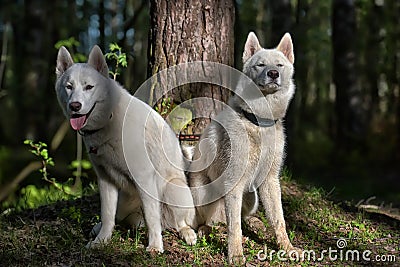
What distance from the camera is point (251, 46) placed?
13.2ft

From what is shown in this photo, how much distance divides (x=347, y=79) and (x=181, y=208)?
27.4ft

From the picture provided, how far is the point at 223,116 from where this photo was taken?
389 centimetres

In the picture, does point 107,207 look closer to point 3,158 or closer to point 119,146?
point 119,146

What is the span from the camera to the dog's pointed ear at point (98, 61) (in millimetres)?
3693

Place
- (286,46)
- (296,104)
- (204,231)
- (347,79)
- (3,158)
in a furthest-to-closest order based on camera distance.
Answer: (296,104) → (347,79) → (3,158) → (204,231) → (286,46)

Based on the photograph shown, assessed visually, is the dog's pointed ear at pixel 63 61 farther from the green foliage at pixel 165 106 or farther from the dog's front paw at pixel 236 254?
the dog's front paw at pixel 236 254

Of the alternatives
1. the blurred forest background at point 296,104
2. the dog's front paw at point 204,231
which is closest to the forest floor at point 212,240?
the dog's front paw at point 204,231

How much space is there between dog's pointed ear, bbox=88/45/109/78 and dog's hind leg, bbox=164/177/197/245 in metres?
0.97

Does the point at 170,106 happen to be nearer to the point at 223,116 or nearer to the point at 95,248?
the point at 223,116

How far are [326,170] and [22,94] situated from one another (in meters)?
6.52

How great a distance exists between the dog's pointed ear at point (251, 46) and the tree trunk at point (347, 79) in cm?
782

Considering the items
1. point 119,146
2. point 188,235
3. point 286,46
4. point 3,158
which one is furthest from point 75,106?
point 3,158

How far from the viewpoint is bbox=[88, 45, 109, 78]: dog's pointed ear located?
12.1 feet

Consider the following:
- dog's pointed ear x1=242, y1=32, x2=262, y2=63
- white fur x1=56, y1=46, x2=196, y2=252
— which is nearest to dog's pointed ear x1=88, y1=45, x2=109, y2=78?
white fur x1=56, y1=46, x2=196, y2=252
